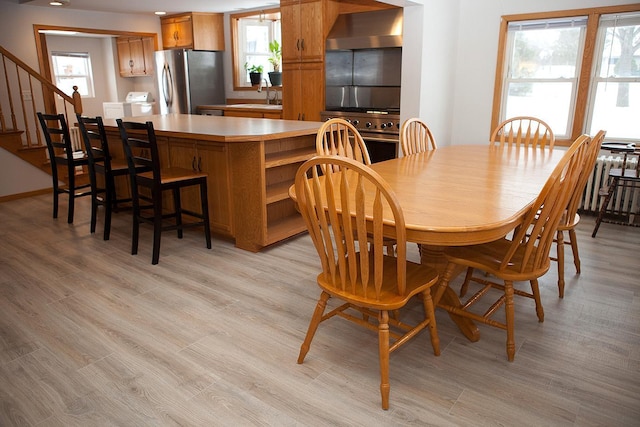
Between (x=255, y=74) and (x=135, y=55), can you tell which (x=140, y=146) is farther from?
(x=135, y=55)

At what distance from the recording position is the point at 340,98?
5215 mm

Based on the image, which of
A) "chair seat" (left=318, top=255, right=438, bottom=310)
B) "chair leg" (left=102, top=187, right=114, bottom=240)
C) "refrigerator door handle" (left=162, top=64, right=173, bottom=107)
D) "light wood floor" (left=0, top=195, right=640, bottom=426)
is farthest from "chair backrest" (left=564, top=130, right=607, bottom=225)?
"refrigerator door handle" (left=162, top=64, right=173, bottom=107)

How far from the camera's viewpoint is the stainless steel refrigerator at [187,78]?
21.4 ft

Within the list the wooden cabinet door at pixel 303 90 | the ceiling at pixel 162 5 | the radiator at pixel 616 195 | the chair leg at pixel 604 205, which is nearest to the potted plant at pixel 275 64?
the ceiling at pixel 162 5

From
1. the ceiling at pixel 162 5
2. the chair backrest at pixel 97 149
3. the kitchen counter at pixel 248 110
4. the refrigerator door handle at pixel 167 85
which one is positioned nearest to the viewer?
the chair backrest at pixel 97 149

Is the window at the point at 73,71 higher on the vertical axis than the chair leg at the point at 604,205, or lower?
higher

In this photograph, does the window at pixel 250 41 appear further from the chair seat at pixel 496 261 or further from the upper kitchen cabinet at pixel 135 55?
the chair seat at pixel 496 261

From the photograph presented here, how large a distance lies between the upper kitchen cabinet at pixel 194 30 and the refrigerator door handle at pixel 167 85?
1.39 ft

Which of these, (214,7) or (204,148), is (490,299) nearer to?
(204,148)

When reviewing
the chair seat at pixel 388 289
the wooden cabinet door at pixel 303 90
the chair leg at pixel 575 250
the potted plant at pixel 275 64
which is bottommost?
the chair leg at pixel 575 250

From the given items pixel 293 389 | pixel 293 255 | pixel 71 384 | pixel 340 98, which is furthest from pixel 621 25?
pixel 71 384

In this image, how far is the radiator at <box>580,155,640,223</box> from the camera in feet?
12.8

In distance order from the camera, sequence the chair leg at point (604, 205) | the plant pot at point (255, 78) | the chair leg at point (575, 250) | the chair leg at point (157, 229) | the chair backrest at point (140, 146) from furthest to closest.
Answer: the plant pot at point (255, 78)
the chair leg at point (604, 205)
the chair leg at point (157, 229)
the chair backrest at point (140, 146)
the chair leg at point (575, 250)

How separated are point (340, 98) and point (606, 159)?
2.76 m
